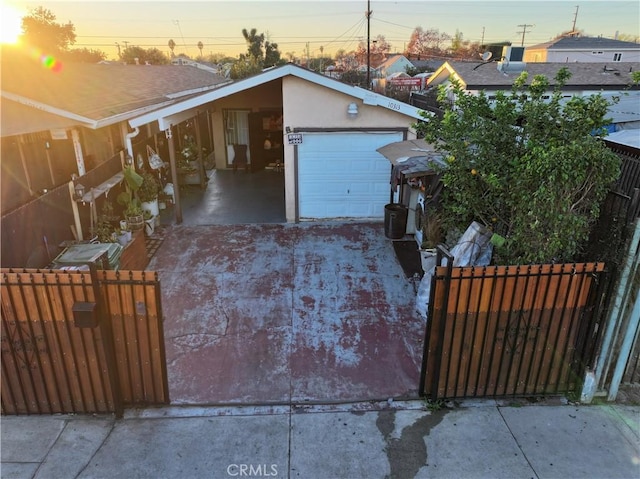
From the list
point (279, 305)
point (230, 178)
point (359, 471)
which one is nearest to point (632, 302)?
point (359, 471)

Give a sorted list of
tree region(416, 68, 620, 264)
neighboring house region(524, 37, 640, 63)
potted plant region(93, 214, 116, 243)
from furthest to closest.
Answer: neighboring house region(524, 37, 640, 63) < potted plant region(93, 214, 116, 243) < tree region(416, 68, 620, 264)

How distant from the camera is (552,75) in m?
21.6

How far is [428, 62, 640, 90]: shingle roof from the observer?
821 inches

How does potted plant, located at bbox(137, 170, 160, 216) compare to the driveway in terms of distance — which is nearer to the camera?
the driveway

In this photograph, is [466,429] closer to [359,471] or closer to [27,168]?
[359,471]

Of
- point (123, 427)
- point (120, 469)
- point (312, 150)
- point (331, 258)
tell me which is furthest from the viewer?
point (312, 150)

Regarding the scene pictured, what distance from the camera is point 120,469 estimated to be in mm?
3691

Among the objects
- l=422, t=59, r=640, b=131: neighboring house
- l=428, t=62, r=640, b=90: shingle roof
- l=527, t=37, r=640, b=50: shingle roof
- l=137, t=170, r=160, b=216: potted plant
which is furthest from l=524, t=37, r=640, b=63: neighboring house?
l=137, t=170, r=160, b=216: potted plant

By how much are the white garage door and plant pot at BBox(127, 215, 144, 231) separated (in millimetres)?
3617

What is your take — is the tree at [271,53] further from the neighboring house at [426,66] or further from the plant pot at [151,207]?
the plant pot at [151,207]

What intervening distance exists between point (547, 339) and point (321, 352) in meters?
2.59

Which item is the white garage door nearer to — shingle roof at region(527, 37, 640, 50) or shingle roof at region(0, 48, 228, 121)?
shingle roof at region(0, 48, 228, 121)

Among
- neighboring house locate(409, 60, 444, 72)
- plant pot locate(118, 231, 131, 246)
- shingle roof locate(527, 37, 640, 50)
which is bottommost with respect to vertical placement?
plant pot locate(118, 231, 131, 246)

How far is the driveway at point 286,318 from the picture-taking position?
482cm
